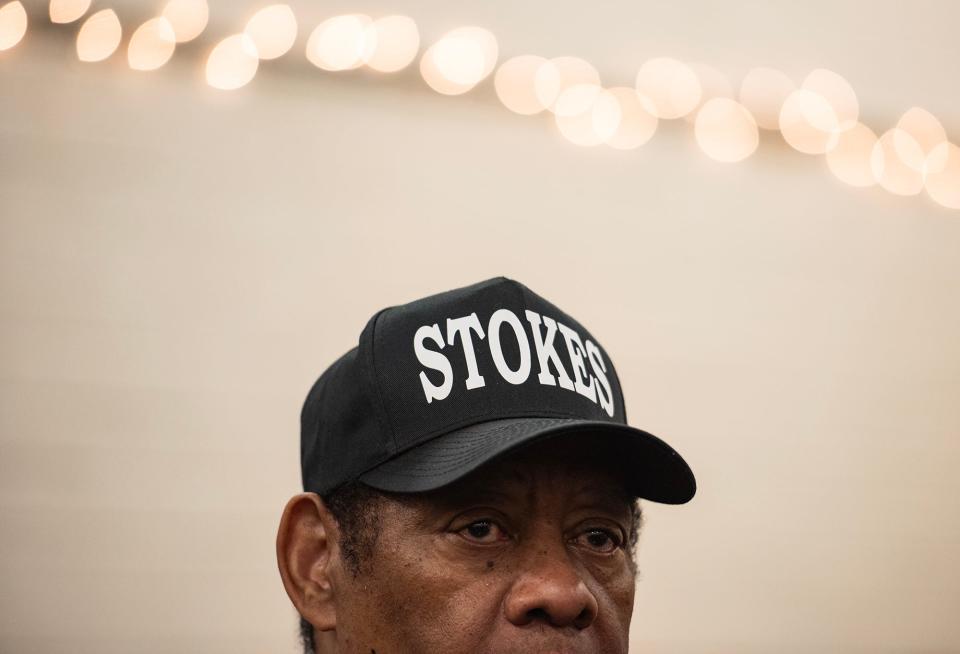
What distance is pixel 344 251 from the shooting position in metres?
2.26

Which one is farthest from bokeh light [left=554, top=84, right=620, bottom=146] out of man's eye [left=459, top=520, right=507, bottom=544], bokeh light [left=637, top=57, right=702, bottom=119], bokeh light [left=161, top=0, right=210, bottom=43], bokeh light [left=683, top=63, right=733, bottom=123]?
man's eye [left=459, top=520, right=507, bottom=544]

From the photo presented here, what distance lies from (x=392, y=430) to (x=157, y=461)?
1.12 metres

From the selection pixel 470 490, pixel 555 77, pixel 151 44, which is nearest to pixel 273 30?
pixel 151 44

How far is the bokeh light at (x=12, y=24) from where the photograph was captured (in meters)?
2.07

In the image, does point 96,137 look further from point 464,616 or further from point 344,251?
point 464,616

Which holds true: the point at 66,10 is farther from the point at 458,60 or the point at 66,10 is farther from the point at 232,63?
the point at 458,60

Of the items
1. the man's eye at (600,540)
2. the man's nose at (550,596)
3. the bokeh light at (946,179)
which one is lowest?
the man's nose at (550,596)

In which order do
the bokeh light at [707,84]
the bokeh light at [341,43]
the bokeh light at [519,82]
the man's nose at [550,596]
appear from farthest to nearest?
the bokeh light at [707,84]
the bokeh light at [519,82]
the bokeh light at [341,43]
the man's nose at [550,596]

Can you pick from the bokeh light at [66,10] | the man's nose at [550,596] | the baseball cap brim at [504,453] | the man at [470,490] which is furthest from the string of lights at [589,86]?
the man's nose at [550,596]

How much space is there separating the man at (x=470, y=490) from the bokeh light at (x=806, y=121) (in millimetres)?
1621

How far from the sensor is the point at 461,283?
233 cm

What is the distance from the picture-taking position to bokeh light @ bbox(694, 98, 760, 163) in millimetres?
2557

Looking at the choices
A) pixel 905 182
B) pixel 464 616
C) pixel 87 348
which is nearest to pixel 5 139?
pixel 87 348

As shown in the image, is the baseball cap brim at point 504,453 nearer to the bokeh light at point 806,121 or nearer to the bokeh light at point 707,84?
the bokeh light at point 707,84
